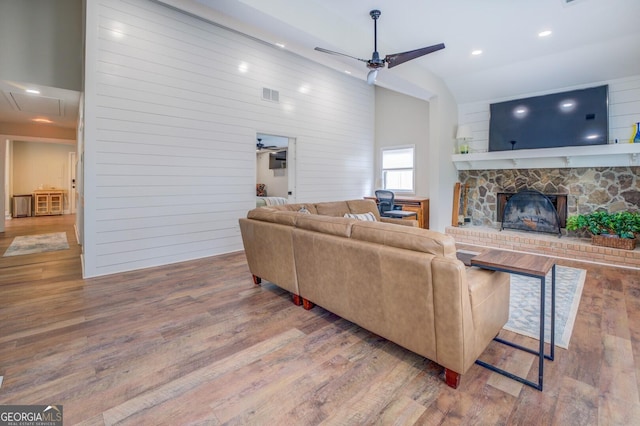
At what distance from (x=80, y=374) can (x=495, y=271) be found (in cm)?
272

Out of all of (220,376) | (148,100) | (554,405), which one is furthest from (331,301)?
(148,100)

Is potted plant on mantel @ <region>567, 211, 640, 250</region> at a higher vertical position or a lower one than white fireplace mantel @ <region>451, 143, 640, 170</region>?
lower

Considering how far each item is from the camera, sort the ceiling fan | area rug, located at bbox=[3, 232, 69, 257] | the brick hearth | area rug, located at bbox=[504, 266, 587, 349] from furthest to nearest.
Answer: area rug, located at bbox=[3, 232, 69, 257], the brick hearth, the ceiling fan, area rug, located at bbox=[504, 266, 587, 349]

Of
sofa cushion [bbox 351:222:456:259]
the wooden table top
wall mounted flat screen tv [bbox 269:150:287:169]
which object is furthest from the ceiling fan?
wall mounted flat screen tv [bbox 269:150:287:169]

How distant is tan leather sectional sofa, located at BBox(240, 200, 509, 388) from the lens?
1632 millimetres

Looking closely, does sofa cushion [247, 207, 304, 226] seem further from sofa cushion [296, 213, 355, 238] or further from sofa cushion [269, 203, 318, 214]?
sofa cushion [269, 203, 318, 214]

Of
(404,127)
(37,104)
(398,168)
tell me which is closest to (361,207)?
(398,168)

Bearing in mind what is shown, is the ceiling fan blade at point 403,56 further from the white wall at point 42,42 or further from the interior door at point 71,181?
the interior door at point 71,181

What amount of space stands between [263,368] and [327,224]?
1.12m

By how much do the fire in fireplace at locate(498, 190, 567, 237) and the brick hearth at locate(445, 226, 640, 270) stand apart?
17cm

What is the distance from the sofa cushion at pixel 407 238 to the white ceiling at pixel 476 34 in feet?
7.93

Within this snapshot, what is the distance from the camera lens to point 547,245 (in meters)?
4.95

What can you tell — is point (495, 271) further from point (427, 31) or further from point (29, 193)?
point (29, 193)

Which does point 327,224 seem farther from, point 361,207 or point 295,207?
point 361,207
